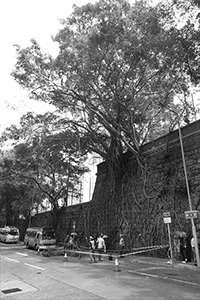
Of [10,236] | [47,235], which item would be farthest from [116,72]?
[10,236]

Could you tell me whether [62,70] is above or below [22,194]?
above

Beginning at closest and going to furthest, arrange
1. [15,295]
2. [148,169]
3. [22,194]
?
[15,295], [148,169], [22,194]


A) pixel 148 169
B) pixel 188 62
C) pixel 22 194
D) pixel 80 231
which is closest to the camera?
pixel 188 62

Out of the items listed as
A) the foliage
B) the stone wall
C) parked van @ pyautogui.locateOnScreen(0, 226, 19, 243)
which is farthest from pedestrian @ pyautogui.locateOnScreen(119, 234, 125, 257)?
parked van @ pyautogui.locateOnScreen(0, 226, 19, 243)

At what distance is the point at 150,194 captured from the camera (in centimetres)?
1753

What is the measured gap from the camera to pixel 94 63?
48.4ft

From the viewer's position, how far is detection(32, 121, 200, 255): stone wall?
15094mm

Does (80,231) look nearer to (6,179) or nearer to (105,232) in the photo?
(105,232)

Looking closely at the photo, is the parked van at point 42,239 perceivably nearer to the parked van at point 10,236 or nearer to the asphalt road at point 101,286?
the parked van at point 10,236

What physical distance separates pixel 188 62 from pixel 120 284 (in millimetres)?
9386

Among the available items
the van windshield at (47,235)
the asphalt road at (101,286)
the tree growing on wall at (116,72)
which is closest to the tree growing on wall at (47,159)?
the tree growing on wall at (116,72)

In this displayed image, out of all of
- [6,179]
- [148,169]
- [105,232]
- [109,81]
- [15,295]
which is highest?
[109,81]

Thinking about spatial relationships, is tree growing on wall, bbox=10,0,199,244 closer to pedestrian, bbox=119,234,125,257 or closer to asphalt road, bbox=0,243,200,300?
pedestrian, bbox=119,234,125,257

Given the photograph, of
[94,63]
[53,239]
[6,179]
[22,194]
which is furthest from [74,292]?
[22,194]
